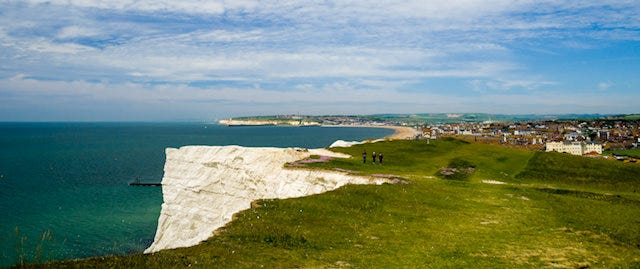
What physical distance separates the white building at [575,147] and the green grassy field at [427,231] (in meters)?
97.4

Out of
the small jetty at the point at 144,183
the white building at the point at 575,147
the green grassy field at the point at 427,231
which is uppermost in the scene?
the green grassy field at the point at 427,231

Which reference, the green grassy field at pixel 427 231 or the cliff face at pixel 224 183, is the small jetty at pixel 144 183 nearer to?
the cliff face at pixel 224 183

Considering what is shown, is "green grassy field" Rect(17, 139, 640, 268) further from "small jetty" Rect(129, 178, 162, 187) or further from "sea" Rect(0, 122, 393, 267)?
"small jetty" Rect(129, 178, 162, 187)

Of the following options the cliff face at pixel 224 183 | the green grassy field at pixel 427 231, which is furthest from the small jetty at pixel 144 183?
the green grassy field at pixel 427 231

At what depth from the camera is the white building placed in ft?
403

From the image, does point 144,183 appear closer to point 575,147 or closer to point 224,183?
point 224,183

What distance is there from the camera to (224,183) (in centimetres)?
4675

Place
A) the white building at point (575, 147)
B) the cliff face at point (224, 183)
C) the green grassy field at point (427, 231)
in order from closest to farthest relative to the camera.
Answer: the green grassy field at point (427, 231) < the cliff face at point (224, 183) < the white building at point (575, 147)

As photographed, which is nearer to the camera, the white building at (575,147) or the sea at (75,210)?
the sea at (75,210)

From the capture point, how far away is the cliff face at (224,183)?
4012cm

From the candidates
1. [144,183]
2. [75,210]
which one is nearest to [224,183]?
→ [75,210]

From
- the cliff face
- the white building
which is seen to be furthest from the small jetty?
the white building

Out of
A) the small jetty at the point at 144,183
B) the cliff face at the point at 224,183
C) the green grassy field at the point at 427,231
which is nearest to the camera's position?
the green grassy field at the point at 427,231

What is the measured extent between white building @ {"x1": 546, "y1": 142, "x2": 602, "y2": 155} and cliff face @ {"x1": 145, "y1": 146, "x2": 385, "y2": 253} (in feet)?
325
